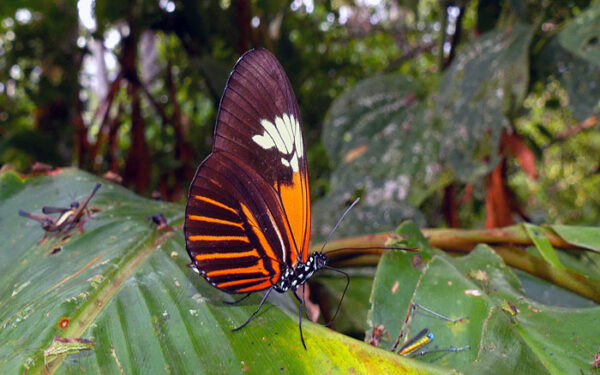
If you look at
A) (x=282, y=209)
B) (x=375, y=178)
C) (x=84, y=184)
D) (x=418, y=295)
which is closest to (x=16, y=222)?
(x=84, y=184)

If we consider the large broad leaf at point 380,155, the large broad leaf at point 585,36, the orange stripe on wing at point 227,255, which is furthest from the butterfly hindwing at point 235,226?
the large broad leaf at point 585,36

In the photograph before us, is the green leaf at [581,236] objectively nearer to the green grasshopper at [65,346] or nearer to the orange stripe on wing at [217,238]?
the orange stripe on wing at [217,238]

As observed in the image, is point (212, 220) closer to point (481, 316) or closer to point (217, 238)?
point (217, 238)

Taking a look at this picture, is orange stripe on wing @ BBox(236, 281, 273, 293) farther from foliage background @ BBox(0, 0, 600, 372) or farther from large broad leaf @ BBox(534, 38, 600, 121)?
large broad leaf @ BBox(534, 38, 600, 121)

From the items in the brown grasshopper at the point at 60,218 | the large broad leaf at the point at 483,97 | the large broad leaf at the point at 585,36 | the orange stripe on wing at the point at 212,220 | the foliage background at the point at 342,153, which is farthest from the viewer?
the large broad leaf at the point at 483,97

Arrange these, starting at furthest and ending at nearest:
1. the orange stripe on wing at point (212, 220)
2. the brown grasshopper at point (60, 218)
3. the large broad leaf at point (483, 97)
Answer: the large broad leaf at point (483, 97), the brown grasshopper at point (60, 218), the orange stripe on wing at point (212, 220)

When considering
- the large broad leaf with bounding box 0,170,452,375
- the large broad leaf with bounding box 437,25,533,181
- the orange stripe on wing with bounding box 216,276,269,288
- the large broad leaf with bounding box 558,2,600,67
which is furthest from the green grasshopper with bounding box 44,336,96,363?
the large broad leaf with bounding box 558,2,600,67

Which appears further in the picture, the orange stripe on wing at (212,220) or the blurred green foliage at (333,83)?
the blurred green foliage at (333,83)

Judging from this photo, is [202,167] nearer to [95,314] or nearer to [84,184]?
[95,314]
